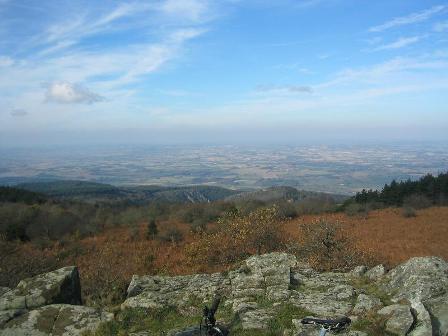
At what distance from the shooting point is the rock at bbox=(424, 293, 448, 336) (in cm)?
650

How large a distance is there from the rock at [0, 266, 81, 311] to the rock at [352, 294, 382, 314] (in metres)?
6.12

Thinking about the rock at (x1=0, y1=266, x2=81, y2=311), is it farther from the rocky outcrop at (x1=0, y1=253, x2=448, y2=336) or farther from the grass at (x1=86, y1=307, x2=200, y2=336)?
the grass at (x1=86, y1=307, x2=200, y2=336)

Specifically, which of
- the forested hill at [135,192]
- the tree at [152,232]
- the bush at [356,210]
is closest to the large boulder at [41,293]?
the tree at [152,232]

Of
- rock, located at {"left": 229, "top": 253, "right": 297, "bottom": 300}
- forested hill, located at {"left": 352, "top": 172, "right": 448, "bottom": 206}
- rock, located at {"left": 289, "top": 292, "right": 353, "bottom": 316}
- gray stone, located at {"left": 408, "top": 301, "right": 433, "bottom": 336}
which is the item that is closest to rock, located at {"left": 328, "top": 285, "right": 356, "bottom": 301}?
rock, located at {"left": 289, "top": 292, "right": 353, "bottom": 316}

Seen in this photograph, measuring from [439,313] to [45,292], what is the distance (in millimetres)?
7711

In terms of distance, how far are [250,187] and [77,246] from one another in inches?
2972

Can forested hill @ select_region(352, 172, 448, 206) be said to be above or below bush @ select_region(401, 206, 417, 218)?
above

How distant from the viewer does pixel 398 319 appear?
6758 millimetres

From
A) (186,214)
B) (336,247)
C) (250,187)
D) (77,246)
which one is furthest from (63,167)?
(336,247)

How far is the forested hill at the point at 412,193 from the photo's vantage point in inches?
1571

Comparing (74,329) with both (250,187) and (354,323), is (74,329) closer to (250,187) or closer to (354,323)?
(354,323)

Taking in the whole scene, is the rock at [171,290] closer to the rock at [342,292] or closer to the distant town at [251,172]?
the rock at [342,292]

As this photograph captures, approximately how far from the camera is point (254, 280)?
9703mm

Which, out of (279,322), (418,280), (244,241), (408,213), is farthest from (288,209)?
(279,322)
